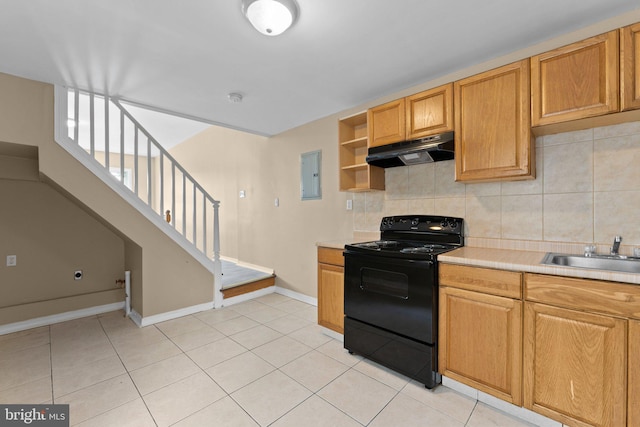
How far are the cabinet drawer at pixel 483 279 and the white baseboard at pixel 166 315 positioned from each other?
2.76 meters

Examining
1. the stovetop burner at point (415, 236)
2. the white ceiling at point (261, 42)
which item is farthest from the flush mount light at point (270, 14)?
the stovetop burner at point (415, 236)

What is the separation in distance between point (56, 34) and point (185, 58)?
2.53 ft

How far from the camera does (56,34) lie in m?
1.86

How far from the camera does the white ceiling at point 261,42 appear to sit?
5.41 ft

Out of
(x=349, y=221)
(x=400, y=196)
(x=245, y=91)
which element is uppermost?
(x=245, y=91)

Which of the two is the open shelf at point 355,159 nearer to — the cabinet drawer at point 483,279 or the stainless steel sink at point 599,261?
the cabinet drawer at point 483,279

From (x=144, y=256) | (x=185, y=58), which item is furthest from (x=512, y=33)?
(x=144, y=256)

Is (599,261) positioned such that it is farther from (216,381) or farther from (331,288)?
(216,381)

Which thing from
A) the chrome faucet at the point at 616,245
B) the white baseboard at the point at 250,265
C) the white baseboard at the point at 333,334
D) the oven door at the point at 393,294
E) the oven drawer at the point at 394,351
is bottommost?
the white baseboard at the point at 333,334

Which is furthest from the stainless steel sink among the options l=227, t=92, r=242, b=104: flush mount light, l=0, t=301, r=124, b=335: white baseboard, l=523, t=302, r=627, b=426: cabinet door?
l=0, t=301, r=124, b=335: white baseboard

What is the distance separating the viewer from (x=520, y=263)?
1.58m

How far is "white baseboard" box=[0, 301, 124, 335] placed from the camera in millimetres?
2848

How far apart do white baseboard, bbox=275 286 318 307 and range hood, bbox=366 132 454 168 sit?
1.94 metres

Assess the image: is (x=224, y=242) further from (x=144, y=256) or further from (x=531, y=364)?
(x=531, y=364)
